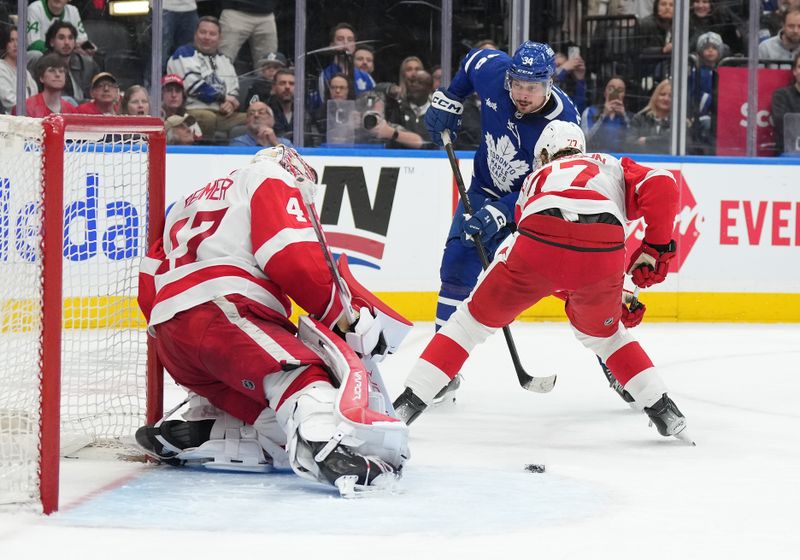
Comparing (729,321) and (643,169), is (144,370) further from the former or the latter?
(729,321)

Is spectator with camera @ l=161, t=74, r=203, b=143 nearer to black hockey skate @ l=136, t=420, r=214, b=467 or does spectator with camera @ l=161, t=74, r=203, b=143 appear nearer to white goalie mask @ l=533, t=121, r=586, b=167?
white goalie mask @ l=533, t=121, r=586, b=167

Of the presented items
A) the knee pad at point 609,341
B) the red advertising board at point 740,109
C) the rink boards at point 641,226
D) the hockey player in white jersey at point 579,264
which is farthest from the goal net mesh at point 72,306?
the red advertising board at point 740,109

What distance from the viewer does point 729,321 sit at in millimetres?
5984

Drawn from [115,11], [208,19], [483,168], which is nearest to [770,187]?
[483,168]

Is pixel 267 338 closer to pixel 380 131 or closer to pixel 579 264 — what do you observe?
pixel 579 264

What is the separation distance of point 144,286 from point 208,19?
11.7 feet

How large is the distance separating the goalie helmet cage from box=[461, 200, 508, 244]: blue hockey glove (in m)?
1.00

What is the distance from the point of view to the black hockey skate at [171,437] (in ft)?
9.14

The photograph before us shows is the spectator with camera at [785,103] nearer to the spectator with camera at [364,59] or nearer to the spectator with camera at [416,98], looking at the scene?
the spectator with camera at [416,98]

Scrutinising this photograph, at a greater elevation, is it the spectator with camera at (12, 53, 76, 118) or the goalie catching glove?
the spectator with camera at (12, 53, 76, 118)

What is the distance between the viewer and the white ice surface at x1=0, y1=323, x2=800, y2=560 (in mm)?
2180

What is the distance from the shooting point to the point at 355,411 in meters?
2.52

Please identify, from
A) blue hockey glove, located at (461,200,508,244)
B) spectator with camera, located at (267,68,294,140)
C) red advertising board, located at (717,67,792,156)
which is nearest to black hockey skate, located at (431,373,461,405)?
blue hockey glove, located at (461,200,508,244)

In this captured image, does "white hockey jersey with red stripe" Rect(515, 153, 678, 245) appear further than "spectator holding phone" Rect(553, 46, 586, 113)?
No
